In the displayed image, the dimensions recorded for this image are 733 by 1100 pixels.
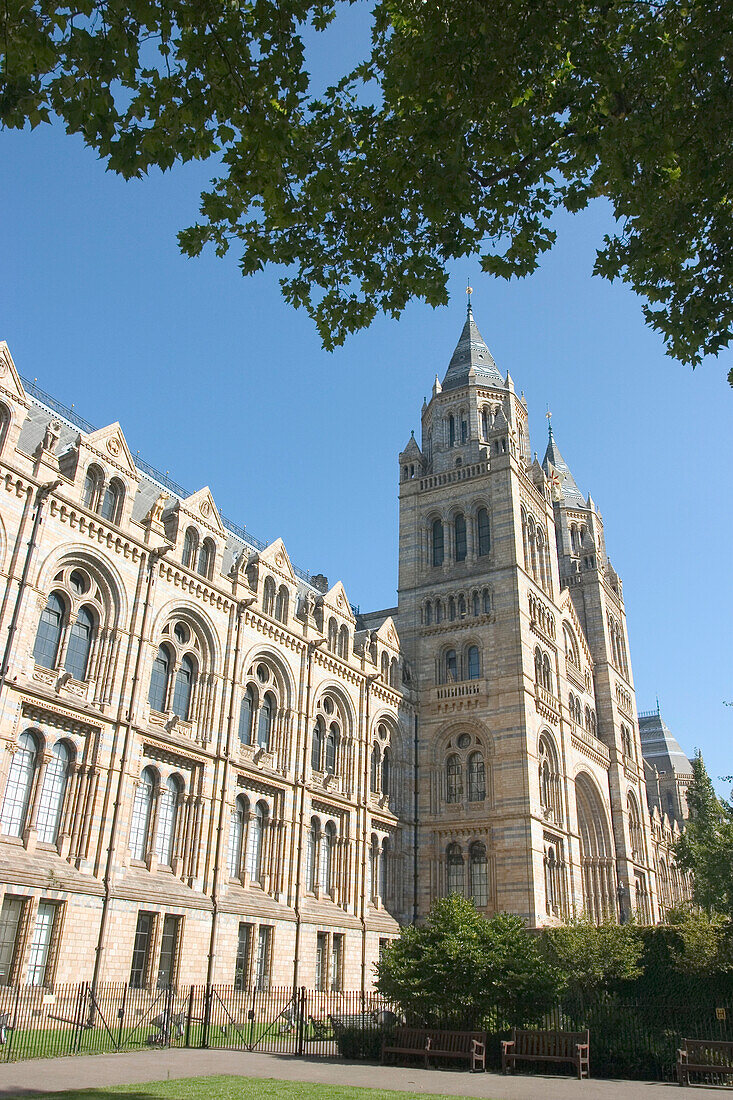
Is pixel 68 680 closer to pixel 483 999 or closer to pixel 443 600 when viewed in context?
pixel 483 999

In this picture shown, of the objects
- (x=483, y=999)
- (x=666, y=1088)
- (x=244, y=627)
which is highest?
(x=244, y=627)

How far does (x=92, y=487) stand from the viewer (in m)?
28.4

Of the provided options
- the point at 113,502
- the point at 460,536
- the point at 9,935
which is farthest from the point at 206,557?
the point at 460,536

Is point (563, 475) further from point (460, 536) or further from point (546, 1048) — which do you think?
point (546, 1048)

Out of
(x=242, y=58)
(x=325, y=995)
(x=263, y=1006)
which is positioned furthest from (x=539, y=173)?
(x=325, y=995)

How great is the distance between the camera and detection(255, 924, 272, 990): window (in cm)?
3092

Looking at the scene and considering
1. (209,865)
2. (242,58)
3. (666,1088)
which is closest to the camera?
(242,58)

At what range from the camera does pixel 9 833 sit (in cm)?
2358

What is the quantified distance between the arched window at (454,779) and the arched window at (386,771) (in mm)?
3121

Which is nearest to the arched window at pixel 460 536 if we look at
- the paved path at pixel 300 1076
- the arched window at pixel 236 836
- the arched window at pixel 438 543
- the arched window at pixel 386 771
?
the arched window at pixel 438 543

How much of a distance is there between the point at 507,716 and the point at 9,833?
24.9 metres

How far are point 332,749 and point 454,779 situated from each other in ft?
25.2

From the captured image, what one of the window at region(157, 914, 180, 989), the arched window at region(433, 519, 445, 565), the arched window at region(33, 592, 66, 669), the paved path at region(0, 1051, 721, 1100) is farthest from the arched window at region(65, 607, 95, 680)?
the arched window at region(433, 519, 445, 565)

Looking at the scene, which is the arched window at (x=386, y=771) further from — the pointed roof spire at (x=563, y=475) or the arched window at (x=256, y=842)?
the pointed roof spire at (x=563, y=475)
